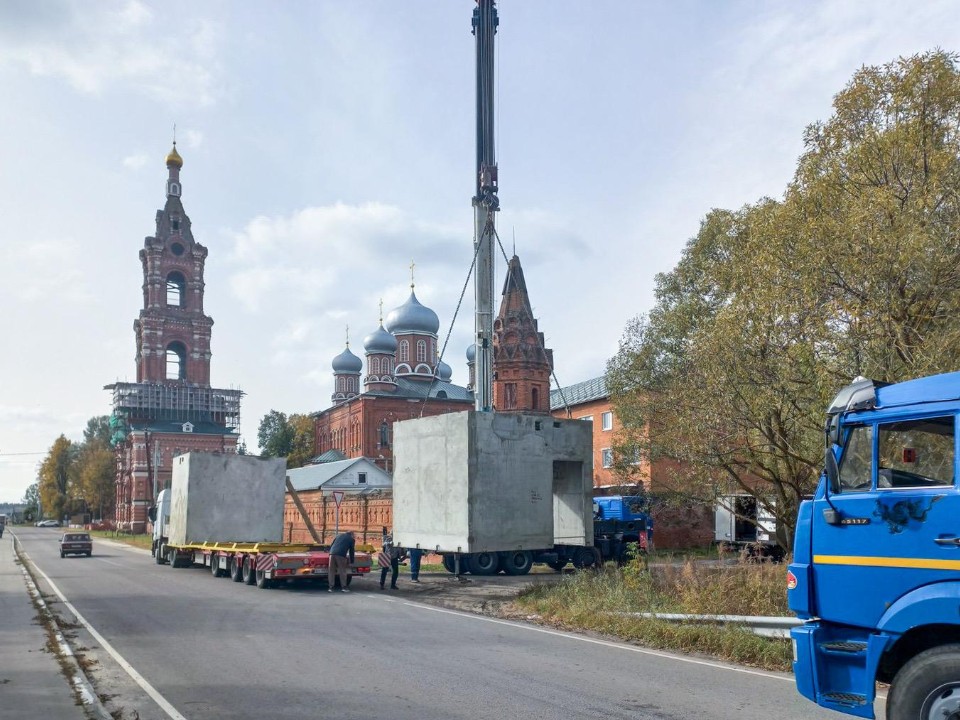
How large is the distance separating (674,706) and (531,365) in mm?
47826

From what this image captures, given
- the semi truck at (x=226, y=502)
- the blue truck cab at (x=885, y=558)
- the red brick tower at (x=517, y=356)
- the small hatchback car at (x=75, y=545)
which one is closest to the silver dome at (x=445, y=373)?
the red brick tower at (x=517, y=356)

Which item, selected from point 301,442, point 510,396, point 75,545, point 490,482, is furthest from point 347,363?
point 490,482

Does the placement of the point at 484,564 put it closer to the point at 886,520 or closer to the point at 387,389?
the point at 886,520

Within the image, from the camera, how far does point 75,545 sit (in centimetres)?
3859

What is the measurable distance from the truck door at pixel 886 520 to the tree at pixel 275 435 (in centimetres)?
8894

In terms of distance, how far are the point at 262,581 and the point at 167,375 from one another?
67.1m

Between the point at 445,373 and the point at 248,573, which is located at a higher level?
the point at 445,373

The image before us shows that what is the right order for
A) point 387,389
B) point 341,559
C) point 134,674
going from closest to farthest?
point 134,674, point 341,559, point 387,389

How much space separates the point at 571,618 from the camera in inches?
559

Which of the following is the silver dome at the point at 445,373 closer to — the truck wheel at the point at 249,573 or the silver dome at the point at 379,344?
the silver dome at the point at 379,344

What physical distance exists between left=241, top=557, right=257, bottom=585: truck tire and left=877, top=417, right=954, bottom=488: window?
1816cm

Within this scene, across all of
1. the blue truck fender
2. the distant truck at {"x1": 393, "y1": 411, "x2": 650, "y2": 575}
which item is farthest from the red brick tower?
the blue truck fender

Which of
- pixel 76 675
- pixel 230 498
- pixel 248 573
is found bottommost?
pixel 248 573

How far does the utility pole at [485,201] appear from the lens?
20156mm
